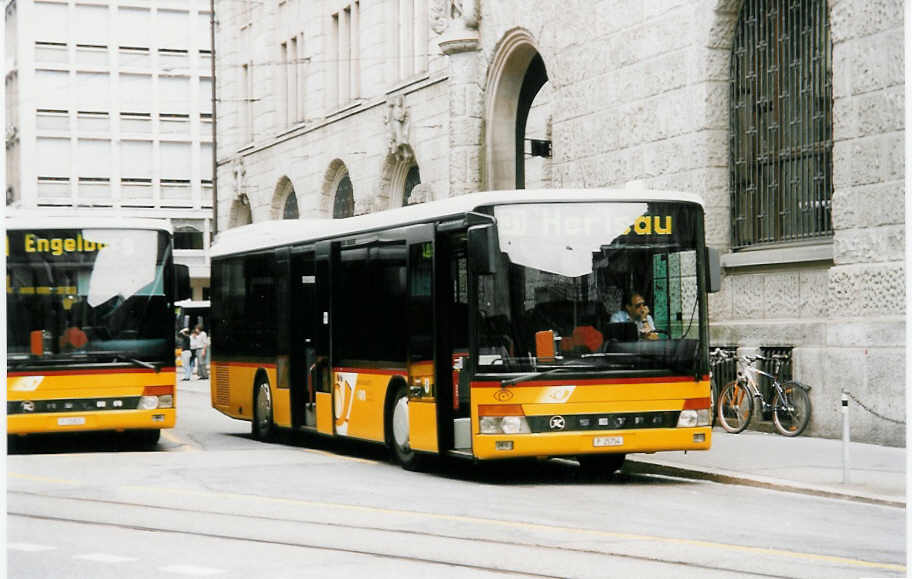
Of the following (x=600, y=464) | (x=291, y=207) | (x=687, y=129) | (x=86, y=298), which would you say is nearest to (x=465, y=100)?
(x=687, y=129)

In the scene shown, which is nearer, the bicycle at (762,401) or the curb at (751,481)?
the curb at (751,481)

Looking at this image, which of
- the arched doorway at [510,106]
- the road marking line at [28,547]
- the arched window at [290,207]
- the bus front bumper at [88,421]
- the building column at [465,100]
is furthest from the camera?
the arched window at [290,207]

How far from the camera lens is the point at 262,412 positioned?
20609 mm

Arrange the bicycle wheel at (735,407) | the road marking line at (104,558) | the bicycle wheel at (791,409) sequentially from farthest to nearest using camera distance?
1. the bicycle wheel at (735,407)
2. the bicycle wheel at (791,409)
3. the road marking line at (104,558)

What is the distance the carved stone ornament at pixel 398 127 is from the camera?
3512cm

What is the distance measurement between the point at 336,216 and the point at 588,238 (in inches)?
1058

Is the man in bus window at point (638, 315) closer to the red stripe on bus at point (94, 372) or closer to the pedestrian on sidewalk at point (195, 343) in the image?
the red stripe on bus at point (94, 372)

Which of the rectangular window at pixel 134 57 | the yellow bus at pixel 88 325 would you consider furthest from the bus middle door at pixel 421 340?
the rectangular window at pixel 134 57

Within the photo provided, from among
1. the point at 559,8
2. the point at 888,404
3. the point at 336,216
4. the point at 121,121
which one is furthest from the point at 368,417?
the point at 121,121

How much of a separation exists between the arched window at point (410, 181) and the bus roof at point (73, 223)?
57.4ft

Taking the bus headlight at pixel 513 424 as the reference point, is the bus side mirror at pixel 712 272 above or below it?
above

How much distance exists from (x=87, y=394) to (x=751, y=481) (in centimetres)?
751

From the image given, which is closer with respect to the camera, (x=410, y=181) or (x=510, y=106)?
(x=510, y=106)

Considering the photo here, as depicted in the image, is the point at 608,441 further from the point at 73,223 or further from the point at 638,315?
the point at 73,223
